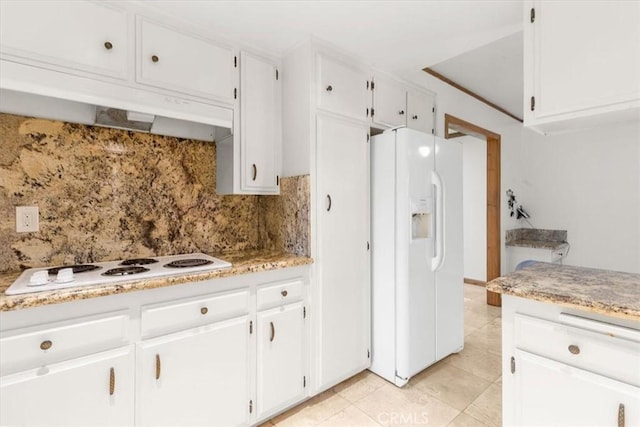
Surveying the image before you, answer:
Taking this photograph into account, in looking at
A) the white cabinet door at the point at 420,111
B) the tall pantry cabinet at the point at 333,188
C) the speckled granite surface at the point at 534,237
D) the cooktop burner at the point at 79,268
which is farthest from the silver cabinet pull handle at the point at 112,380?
the speckled granite surface at the point at 534,237

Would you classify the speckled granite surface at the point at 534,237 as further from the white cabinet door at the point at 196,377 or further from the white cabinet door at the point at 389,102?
the white cabinet door at the point at 196,377

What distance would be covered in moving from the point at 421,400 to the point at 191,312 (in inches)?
64.1

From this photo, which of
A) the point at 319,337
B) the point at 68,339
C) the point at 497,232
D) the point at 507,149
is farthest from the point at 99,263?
the point at 507,149

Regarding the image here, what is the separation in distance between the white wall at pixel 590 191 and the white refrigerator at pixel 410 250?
2.69 metres

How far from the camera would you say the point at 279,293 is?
1842mm

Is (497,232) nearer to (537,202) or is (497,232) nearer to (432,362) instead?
(537,202)

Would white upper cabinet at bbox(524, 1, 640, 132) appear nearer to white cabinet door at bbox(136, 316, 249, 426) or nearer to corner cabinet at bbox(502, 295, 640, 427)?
corner cabinet at bbox(502, 295, 640, 427)

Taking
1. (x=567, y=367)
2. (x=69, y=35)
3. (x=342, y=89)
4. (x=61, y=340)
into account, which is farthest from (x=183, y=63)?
(x=567, y=367)

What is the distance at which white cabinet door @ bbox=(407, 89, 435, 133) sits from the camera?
266 cm

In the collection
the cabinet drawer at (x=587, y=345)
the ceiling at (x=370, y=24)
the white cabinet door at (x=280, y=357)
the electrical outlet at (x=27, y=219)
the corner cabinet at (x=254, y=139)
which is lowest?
the white cabinet door at (x=280, y=357)

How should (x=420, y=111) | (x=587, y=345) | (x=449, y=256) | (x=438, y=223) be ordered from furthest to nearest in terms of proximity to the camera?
(x=420, y=111) → (x=449, y=256) → (x=438, y=223) → (x=587, y=345)

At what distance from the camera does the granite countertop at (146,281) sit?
1115 mm

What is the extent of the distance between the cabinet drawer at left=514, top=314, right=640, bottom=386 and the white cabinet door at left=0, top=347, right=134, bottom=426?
1733 mm

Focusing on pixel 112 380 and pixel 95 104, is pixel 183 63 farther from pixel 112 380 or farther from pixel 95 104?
pixel 112 380
